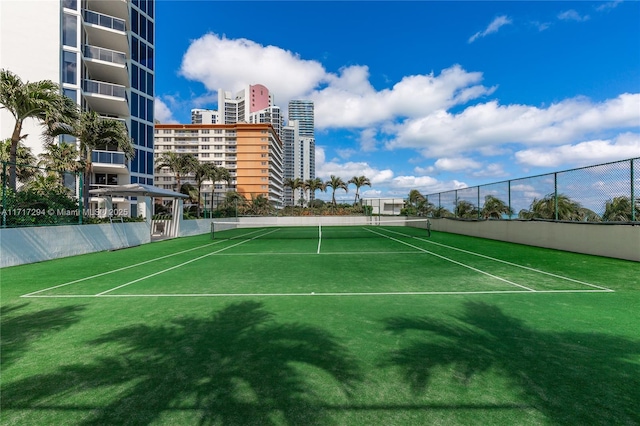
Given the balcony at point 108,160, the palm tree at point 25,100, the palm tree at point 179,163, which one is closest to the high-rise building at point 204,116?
the palm tree at point 179,163

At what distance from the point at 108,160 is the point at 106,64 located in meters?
10.9

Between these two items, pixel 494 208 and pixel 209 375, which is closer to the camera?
pixel 209 375

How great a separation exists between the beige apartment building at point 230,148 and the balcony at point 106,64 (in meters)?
64.4

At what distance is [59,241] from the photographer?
40.1ft

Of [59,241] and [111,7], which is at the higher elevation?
[111,7]

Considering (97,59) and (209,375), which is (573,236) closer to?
(209,375)

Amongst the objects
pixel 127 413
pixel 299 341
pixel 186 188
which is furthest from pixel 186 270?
pixel 186 188

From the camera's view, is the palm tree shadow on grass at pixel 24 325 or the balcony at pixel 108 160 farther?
the balcony at pixel 108 160

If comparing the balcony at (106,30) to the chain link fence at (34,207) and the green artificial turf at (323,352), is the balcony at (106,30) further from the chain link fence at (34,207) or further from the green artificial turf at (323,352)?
the green artificial turf at (323,352)

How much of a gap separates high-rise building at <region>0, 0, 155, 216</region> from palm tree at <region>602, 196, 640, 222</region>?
38.0 metres

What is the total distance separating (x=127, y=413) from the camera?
8.40ft

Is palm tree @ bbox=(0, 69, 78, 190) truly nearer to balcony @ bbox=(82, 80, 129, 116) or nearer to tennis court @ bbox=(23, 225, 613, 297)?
tennis court @ bbox=(23, 225, 613, 297)

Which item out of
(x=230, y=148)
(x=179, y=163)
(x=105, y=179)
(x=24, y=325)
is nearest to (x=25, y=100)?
(x=24, y=325)

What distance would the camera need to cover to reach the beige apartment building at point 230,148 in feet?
328
